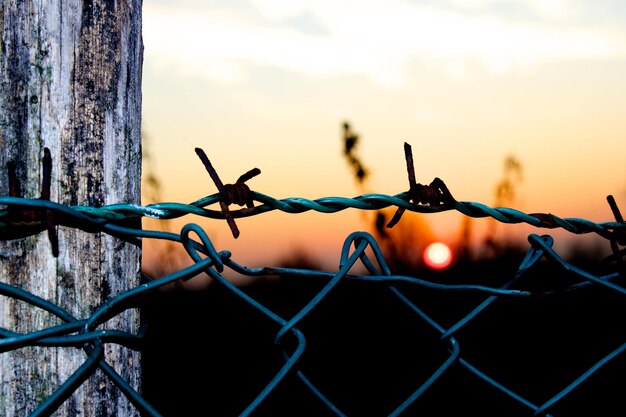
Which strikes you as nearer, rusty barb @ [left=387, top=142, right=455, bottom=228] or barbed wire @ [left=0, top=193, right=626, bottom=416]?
barbed wire @ [left=0, top=193, right=626, bottom=416]

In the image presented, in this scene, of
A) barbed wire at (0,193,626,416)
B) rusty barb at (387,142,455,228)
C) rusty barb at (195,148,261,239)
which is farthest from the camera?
rusty barb at (387,142,455,228)

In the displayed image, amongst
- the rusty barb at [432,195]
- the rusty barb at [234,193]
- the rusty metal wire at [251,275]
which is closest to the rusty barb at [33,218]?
the rusty metal wire at [251,275]

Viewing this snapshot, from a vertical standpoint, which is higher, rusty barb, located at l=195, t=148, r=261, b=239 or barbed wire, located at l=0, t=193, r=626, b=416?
rusty barb, located at l=195, t=148, r=261, b=239

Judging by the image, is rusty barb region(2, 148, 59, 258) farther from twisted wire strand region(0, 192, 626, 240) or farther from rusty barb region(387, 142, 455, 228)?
rusty barb region(387, 142, 455, 228)

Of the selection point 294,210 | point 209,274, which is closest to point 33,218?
point 209,274

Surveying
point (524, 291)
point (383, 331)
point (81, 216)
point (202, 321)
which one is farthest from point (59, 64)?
point (202, 321)

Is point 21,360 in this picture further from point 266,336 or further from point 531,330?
point 531,330

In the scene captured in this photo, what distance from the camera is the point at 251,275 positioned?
3.47 ft

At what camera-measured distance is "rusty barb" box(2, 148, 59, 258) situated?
38.6 inches

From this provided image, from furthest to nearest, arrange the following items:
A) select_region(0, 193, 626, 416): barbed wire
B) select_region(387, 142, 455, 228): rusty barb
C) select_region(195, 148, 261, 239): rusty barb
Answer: select_region(387, 142, 455, 228): rusty barb < select_region(195, 148, 261, 239): rusty barb < select_region(0, 193, 626, 416): barbed wire

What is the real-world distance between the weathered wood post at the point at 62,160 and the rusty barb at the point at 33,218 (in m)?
0.03

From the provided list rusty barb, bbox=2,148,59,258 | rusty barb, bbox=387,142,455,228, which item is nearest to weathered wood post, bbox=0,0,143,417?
rusty barb, bbox=2,148,59,258

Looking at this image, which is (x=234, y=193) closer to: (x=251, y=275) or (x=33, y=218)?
(x=251, y=275)

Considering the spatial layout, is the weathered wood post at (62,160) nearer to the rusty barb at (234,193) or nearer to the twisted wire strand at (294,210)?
the twisted wire strand at (294,210)
